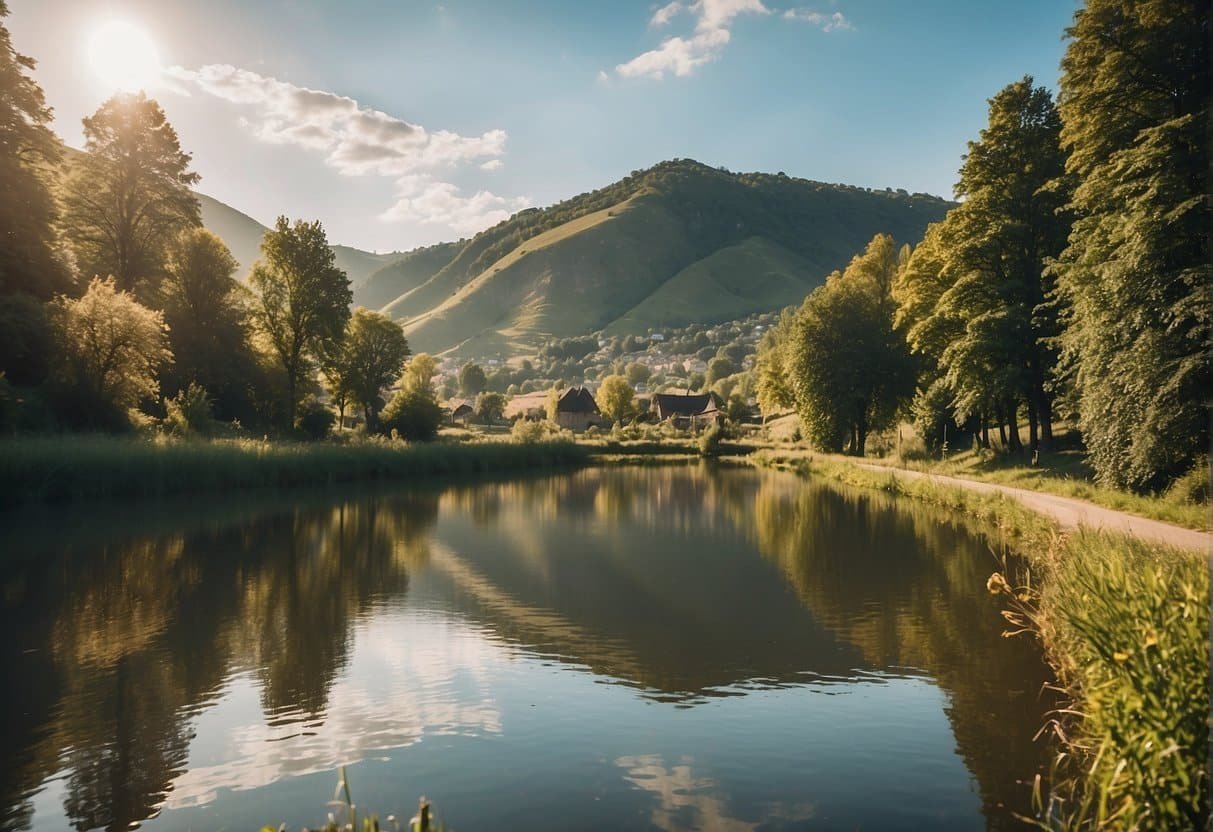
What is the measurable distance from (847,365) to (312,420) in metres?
36.3

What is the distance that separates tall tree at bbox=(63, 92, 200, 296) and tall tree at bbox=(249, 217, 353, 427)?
19.5 ft

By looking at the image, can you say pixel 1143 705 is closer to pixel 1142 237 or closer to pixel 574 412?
pixel 1142 237

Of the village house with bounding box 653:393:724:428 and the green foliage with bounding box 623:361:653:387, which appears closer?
the village house with bounding box 653:393:724:428

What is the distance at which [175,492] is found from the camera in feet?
103

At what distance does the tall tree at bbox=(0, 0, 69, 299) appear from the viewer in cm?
3234

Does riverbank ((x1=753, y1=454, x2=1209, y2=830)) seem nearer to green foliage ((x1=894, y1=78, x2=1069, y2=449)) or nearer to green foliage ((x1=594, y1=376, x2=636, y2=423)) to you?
green foliage ((x1=894, y1=78, x2=1069, y2=449))

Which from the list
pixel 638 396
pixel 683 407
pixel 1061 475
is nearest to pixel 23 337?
pixel 1061 475

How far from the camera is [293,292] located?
47500 mm

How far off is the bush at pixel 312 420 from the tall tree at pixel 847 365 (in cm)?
3277

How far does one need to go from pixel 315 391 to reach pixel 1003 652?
53.0 m

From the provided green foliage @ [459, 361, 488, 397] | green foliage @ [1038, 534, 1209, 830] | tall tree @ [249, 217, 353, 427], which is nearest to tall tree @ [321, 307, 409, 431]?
tall tree @ [249, 217, 353, 427]

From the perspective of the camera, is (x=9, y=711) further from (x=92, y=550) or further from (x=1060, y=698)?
(x=1060, y=698)

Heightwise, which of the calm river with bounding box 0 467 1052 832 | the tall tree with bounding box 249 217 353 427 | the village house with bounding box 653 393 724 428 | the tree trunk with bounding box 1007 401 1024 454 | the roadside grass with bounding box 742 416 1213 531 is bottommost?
the calm river with bounding box 0 467 1052 832

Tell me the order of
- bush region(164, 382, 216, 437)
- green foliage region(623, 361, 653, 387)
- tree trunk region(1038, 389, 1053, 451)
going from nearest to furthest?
tree trunk region(1038, 389, 1053, 451) < bush region(164, 382, 216, 437) < green foliage region(623, 361, 653, 387)
